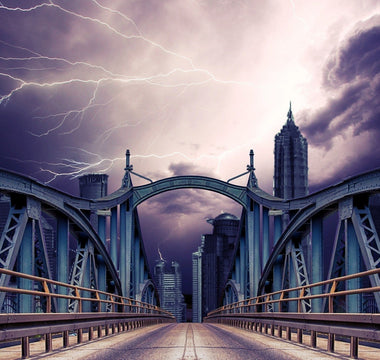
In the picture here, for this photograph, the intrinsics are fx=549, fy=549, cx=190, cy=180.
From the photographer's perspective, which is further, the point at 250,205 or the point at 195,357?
the point at 250,205

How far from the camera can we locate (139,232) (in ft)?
161

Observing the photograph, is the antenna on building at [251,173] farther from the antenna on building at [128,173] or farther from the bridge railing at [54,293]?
the bridge railing at [54,293]

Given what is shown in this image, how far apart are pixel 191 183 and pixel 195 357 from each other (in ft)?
117

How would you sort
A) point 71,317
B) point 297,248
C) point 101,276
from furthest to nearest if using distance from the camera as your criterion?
point 101,276 → point 297,248 → point 71,317

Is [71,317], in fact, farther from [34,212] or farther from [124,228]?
[124,228]

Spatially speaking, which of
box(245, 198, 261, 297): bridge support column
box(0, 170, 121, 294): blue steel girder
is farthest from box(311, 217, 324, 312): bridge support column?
box(245, 198, 261, 297): bridge support column

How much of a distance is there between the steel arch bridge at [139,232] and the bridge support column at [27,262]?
32mm

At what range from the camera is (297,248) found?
26.5m

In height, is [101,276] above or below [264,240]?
below

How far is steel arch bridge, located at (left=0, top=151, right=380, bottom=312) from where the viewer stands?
16.2 meters

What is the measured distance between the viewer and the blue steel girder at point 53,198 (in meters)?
17.0

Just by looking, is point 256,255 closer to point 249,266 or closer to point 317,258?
point 249,266

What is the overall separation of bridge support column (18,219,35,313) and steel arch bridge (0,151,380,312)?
1.2 inches

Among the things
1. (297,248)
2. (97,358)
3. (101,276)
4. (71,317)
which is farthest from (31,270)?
(101,276)
